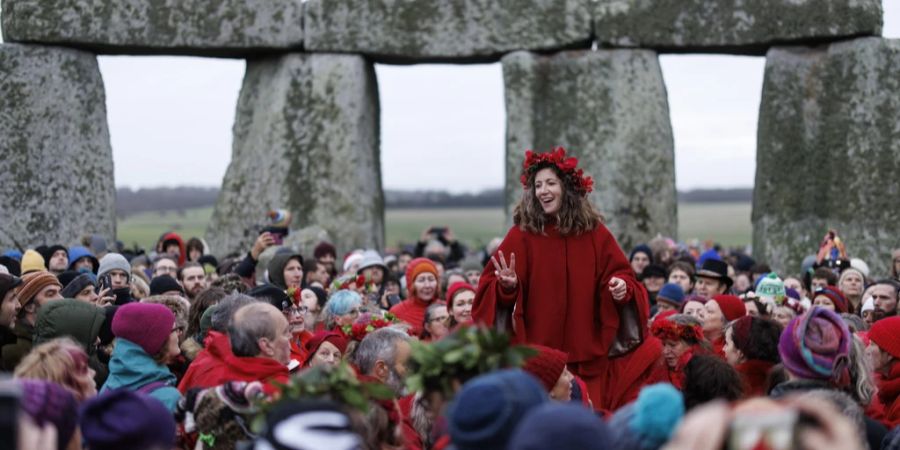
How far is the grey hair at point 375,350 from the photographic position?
665 centimetres

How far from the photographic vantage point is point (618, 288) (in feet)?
25.3

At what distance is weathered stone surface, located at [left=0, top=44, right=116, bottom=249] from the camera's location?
51.1 ft

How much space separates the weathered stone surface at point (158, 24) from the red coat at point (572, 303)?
8.60 m

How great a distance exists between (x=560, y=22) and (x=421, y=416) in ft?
33.1

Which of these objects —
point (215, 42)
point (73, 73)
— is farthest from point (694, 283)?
point (73, 73)

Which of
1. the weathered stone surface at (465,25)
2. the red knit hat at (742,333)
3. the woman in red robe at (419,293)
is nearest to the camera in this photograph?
the red knit hat at (742,333)

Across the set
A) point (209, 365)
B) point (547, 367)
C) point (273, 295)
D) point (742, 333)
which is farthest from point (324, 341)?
point (742, 333)

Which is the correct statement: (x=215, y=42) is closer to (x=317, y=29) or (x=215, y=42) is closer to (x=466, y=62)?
(x=317, y=29)

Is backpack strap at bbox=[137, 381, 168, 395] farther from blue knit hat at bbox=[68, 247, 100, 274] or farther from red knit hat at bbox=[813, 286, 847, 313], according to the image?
blue knit hat at bbox=[68, 247, 100, 274]

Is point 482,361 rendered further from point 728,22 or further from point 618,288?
point 728,22

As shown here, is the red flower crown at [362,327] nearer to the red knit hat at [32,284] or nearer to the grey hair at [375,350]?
the grey hair at [375,350]

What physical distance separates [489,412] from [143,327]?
285cm

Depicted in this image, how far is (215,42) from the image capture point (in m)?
15.8

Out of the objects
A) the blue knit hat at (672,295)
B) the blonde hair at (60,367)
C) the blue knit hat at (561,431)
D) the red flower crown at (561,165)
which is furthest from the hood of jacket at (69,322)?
the blue knit hat at (672,295)
